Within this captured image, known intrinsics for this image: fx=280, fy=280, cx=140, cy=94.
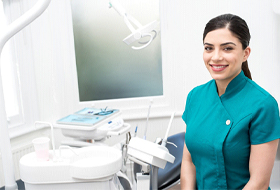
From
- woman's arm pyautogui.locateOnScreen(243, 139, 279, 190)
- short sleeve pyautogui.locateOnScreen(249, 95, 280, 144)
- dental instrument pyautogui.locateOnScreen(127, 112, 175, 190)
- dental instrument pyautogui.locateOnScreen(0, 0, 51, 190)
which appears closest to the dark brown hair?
short sleeve pyautogui.locateOnScreen(249, 95, 280, 144)

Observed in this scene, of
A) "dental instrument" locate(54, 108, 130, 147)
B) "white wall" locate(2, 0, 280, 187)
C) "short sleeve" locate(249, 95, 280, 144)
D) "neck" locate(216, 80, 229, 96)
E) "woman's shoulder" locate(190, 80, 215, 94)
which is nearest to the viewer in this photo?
"short sleeve" locate(249, 95, 280, 144)

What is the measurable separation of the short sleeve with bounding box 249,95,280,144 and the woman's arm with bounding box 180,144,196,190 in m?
0.34

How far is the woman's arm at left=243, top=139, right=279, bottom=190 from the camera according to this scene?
93cm

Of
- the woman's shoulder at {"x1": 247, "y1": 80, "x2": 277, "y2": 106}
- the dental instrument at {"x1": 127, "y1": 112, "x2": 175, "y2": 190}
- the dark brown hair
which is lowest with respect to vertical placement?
the dental instrument at {"x1": 127, "y1": 112, "x2": 175, "y2": 190}

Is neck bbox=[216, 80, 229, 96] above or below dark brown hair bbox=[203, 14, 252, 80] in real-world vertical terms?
below

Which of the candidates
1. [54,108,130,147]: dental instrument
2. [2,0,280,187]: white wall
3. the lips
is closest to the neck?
the lips

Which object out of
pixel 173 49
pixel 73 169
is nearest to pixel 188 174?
pixel 73 169

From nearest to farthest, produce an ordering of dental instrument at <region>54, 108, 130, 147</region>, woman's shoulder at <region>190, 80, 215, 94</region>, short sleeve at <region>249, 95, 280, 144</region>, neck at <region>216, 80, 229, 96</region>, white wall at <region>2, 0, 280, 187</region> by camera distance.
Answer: short sleeve at <region>249, 95, 280, 144</region> → neck at <region>216, 80, 229, 96</region> → woman's shoulder at <region>190, 80, 215, 94</region> → dental instrument at <region>54, 108, 130, 147</region> → white wall at <region>2, 0, 280, 187</region>

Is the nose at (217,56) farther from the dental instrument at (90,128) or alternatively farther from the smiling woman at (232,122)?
the dental instrument at (90,128)

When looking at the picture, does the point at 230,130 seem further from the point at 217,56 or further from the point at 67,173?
the point at 67,173

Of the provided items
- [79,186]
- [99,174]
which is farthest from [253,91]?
[79,186]

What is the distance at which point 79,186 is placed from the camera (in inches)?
50.3

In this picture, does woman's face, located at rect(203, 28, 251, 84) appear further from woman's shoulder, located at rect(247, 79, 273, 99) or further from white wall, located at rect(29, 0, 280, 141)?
white wall, located at rect(29, 0, 280, 141)

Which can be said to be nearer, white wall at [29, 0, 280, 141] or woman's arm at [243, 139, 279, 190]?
woman's arm at [243, 139, 279, 190]
